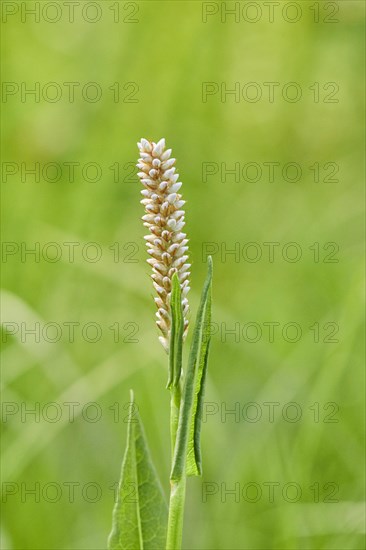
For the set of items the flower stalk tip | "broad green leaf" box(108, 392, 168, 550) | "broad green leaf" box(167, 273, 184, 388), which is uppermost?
the flower stalk tip

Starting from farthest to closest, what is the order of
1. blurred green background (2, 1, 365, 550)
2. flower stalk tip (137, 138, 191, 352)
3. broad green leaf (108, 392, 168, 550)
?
blurred green background (2, 1, 365, 550), broad green leaf (108, 392, 168, 550), flower stalk tip (137, 138, 191, 352)

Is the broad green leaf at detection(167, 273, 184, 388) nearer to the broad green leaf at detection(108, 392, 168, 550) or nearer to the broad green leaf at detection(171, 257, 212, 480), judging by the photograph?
the broad green leaf at detection(171, 257, 212, 480)

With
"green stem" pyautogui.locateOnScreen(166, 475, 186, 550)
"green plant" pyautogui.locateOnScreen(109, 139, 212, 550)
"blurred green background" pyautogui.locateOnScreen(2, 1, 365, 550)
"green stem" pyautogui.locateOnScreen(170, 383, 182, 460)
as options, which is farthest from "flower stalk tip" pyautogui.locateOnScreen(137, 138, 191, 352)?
"blurred green background" pyautogui.locateOnScreen(2, 1, 365, 550)

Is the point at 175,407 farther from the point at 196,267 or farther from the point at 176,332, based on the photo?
the point at 196,267

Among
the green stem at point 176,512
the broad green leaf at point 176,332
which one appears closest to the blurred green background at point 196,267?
the green stem at point 176,512

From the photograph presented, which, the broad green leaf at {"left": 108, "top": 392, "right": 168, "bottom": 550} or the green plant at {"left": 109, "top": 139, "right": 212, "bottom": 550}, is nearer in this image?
the green plant at {"left": 109, "top": 139, "right": 212, "bottom": 550}

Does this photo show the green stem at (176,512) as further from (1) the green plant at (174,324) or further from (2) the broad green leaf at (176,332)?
(2) the broad green leaf at (176,332)

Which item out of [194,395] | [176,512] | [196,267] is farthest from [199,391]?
[196,267]

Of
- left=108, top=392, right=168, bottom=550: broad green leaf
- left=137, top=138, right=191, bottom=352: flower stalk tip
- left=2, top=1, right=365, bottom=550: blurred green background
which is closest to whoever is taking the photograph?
left=137, top=138, right=191, bottom=352: flower stalk tip
